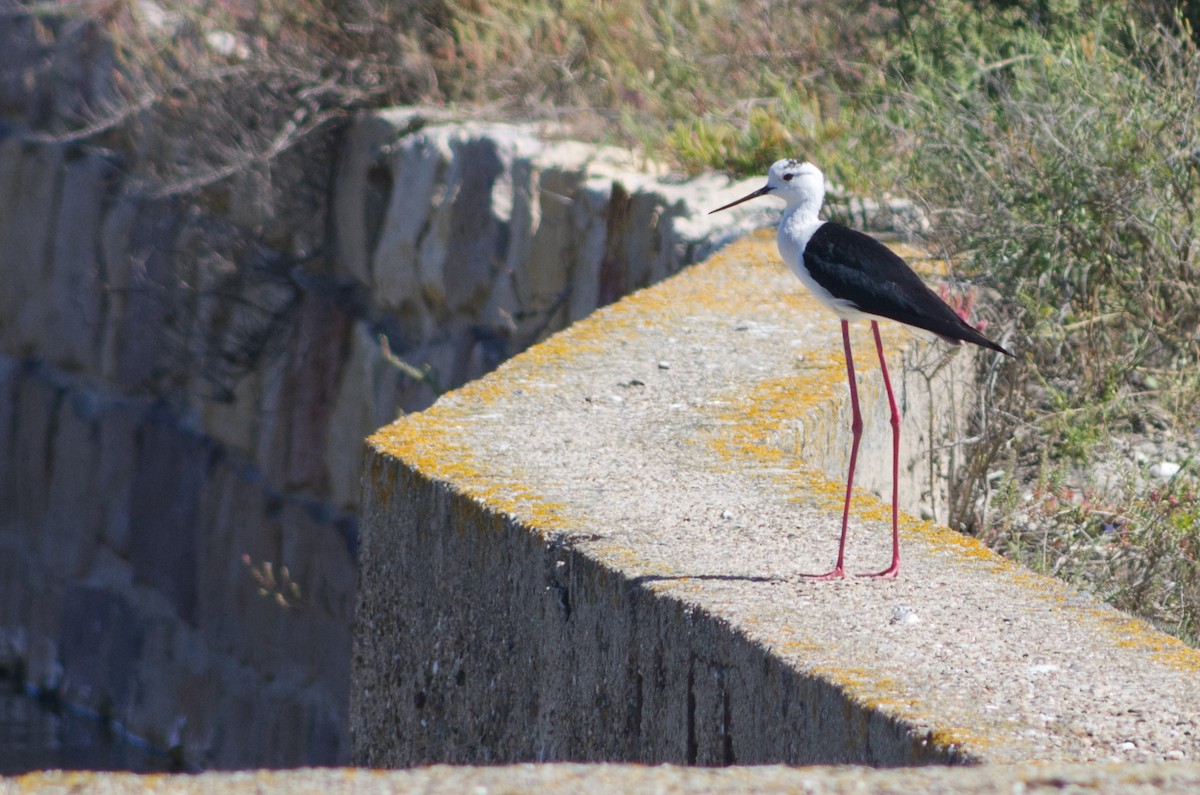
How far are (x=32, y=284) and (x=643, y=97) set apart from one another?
341cm

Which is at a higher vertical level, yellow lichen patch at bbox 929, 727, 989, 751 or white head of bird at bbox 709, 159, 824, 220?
white head of bird at bbox 709, 159, 824, 220

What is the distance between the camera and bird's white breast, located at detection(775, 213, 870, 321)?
121 inches

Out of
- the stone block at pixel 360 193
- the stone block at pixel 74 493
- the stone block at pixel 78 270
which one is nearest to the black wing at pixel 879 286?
the stone block at pixel 360 193

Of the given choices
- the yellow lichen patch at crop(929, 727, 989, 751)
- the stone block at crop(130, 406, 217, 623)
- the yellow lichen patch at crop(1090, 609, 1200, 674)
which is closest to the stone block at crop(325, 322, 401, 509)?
A: the stone block at crop(130, 406, 217, 623)

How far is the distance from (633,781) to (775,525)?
140 cm

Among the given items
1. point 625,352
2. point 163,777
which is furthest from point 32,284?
point 163,777

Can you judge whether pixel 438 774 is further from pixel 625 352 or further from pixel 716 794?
pixel 625 352

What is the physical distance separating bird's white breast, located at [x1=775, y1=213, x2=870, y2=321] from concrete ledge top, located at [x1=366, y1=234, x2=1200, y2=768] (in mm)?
457

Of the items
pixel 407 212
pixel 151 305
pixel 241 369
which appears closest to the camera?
pixel 407 212

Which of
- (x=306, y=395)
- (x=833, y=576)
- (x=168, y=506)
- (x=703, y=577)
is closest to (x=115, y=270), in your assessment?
(x=168, y=506)

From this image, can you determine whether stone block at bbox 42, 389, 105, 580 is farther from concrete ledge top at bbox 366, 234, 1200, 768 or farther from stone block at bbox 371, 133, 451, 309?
concrete ledge top at bbox 366, 234, 1200, 768

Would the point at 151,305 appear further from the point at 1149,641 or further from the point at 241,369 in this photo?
the point at 1149,641

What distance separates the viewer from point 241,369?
23.0 ft

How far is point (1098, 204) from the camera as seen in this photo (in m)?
4.87
